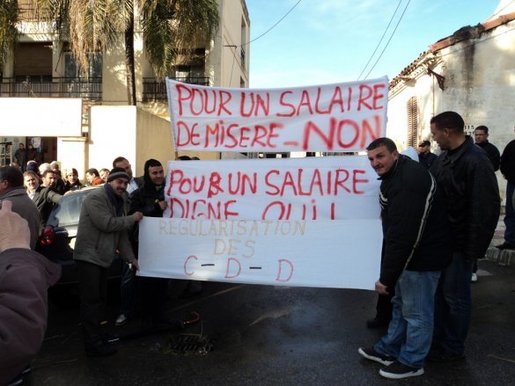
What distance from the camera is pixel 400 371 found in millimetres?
3457

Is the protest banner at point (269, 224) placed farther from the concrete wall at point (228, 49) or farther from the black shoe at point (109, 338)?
the concrete wall at point (228, 49)

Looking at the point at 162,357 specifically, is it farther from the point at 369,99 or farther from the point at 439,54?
the point at 439,54

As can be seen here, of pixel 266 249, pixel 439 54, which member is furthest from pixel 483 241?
pixel 439 54

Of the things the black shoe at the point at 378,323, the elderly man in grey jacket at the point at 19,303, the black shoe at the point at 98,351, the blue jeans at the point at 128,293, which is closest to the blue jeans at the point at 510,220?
the black shoe at the point at 378,323

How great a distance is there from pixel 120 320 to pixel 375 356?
261cm

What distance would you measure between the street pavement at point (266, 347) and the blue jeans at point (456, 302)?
0.60 ft

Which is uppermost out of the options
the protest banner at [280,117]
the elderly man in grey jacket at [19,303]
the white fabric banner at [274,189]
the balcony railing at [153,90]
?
the balcony railing at [153,90]

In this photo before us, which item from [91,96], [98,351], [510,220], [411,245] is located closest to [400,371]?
[411,245]

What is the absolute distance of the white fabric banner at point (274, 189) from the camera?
3.92 metres

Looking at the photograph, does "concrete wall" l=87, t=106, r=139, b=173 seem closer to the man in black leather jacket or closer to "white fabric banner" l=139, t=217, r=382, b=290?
"white fabric banner" l=139, t=217, r=382, b=290

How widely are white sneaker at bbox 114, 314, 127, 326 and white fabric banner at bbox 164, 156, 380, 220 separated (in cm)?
138

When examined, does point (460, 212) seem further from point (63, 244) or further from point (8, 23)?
point (8, 23)

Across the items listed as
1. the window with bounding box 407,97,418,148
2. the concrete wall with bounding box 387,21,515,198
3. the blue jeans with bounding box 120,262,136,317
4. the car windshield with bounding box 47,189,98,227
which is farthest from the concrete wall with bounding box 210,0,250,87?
the blue jeans with bounding box 120,262,136,317

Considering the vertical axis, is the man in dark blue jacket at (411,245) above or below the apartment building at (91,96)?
below
